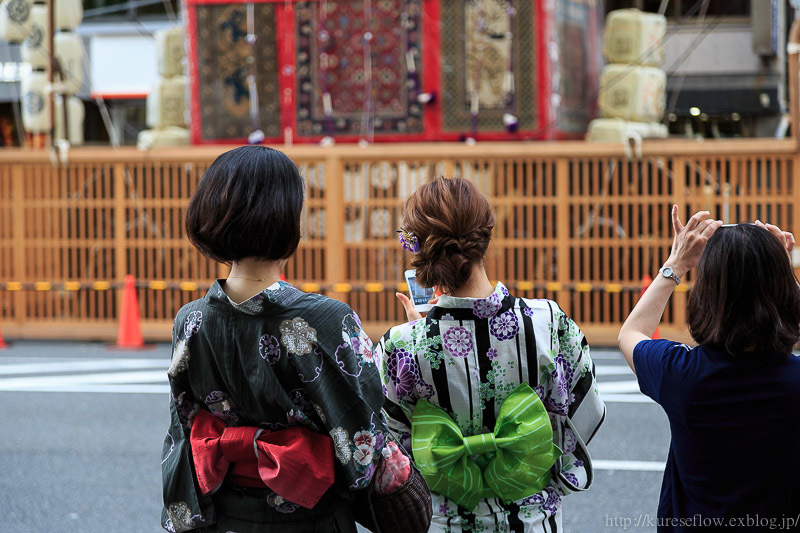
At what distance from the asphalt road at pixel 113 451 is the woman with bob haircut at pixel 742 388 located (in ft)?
9.09

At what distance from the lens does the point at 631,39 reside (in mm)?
15094

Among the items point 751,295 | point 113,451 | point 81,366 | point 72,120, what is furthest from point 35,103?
point 751,295

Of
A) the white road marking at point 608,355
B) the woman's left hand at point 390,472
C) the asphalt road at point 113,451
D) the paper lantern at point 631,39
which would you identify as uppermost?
the paper lantern at point 631,39

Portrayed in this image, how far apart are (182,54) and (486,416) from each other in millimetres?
15622

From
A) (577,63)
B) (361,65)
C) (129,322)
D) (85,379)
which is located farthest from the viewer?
(577,63)

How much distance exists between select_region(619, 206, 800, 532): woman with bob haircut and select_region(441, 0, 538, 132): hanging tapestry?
37.5 ft

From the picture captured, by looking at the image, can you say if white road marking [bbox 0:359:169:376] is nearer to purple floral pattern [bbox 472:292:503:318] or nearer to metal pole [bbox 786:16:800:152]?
metal pole [bbox 786:16:800:152]

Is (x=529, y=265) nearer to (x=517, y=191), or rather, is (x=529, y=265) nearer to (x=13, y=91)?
(x=517, y=191)

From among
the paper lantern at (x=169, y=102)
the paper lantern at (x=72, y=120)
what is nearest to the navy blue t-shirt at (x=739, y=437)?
the paper lantern at (x=72, y=120)

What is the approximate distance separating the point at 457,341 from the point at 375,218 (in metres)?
9.08

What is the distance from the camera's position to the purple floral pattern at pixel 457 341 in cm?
272

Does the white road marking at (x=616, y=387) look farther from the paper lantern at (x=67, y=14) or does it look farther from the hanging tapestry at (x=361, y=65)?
the paper lantern at (x=67, y=14)

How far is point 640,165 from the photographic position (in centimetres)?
1118

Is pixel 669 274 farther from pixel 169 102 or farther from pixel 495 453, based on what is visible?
pixel 169 102
